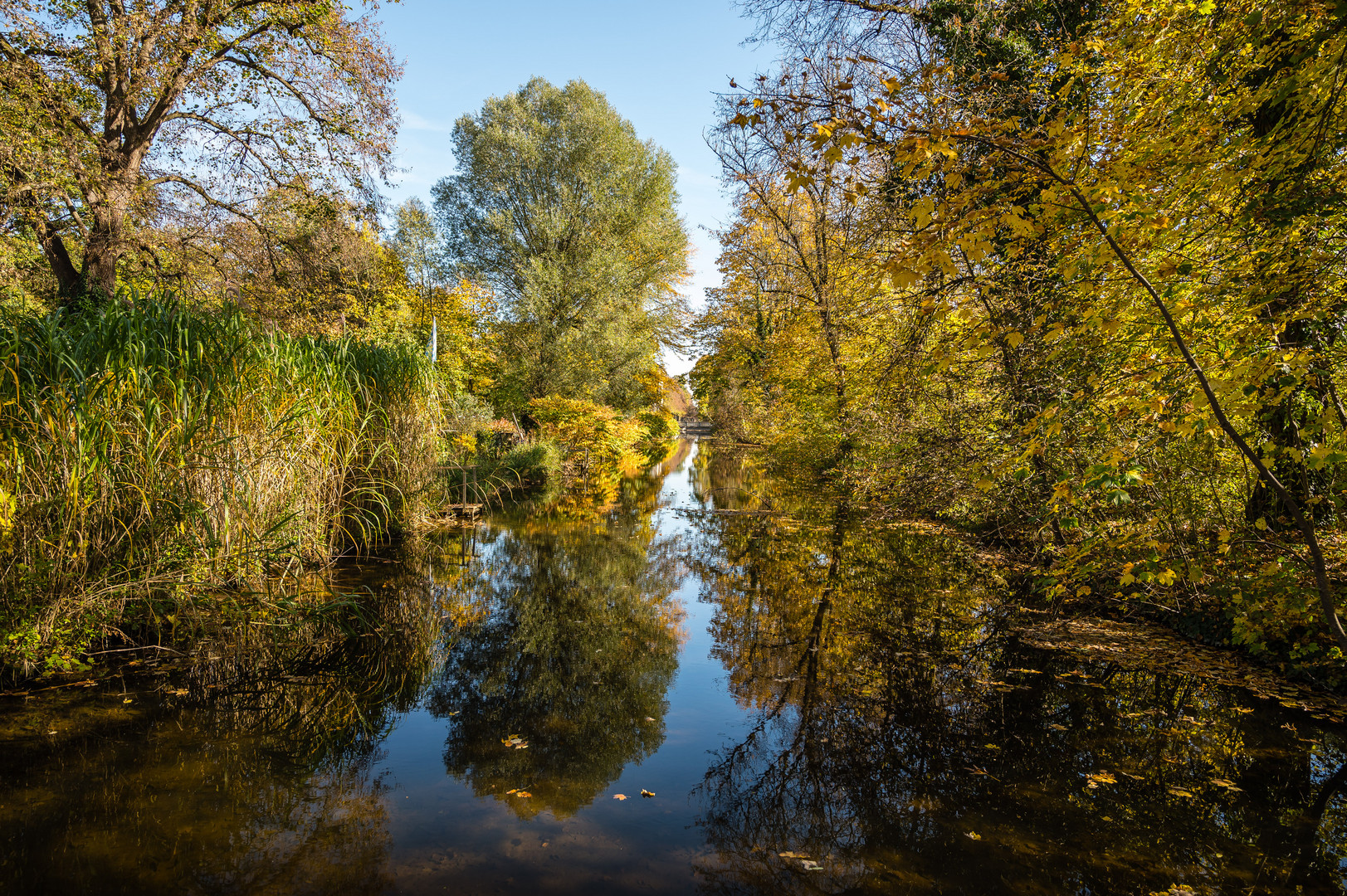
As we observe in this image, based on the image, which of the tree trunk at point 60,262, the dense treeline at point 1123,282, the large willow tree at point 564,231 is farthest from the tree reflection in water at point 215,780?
the large willow tree at point 564,231

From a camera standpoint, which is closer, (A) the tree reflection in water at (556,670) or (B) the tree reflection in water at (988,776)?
(B) the tree reflection in water at (988,776)

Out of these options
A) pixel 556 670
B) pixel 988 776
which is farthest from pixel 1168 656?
pixel 556 670

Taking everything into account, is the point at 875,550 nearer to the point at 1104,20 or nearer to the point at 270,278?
the point at 1104,20

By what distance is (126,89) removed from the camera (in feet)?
29.2

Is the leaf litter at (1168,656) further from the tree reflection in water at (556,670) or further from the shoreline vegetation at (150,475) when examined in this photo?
the shoreline vegetation at (150,475)

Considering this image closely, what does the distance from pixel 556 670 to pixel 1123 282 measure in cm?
549

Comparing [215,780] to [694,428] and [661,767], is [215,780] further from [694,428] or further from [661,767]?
[694,428]

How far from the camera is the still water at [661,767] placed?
107 inches

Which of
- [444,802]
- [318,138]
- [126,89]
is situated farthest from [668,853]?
[318,138]

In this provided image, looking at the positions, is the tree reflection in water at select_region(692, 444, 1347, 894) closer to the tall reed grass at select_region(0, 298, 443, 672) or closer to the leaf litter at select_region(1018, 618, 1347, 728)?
the leaf litter at select_region(1018, 618, 1347, 728)

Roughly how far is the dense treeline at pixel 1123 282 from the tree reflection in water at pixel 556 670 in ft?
9.43

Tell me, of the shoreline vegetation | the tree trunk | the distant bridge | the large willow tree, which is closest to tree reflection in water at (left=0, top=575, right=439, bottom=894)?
the shoreline vegetation

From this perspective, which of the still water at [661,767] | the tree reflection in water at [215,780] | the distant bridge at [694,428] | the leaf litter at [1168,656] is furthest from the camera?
the distant bridge at [694,428]

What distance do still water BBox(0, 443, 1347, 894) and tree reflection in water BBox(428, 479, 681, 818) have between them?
28 mm
